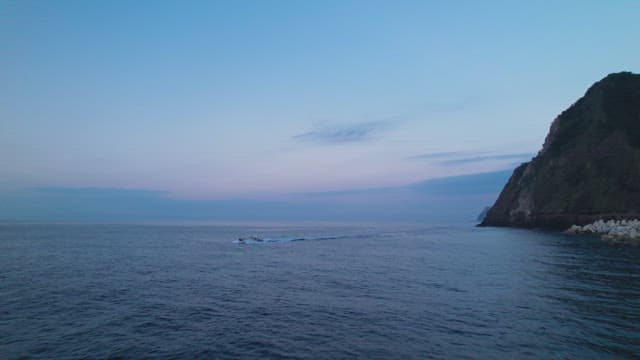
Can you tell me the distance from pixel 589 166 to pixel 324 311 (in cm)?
9896

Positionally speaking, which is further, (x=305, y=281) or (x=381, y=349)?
(x=305, y=281)

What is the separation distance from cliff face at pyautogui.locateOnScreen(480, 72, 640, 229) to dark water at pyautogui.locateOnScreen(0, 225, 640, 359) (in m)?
53.9

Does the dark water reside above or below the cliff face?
below

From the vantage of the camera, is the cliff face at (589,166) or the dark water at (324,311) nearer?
the dark water at (324,311)

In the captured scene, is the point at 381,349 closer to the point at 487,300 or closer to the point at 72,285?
the point at 487,300

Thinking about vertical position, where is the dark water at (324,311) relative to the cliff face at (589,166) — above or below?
below

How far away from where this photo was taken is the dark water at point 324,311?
741 inches

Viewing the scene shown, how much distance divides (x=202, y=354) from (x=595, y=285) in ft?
98.7

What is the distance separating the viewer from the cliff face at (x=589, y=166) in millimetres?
92750

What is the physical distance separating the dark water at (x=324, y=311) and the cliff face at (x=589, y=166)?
177 ft

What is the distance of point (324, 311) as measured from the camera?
2556 centimetres

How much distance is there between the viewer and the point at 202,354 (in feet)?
59.7

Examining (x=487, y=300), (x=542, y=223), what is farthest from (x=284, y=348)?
(x=542, y=223)

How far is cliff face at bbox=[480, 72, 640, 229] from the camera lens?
92.8 meters
